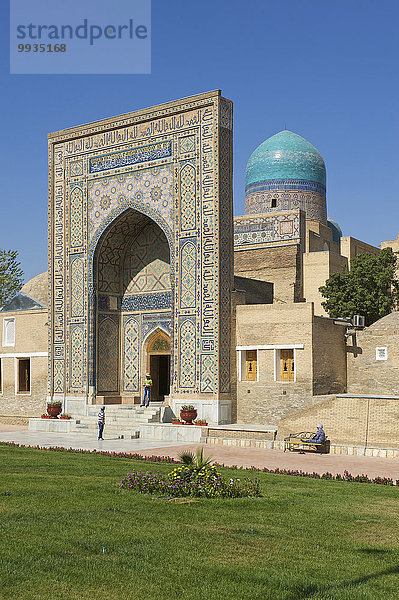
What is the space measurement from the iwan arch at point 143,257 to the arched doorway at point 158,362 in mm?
34

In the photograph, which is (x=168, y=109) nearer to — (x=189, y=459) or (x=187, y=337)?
(x=187, y=337)

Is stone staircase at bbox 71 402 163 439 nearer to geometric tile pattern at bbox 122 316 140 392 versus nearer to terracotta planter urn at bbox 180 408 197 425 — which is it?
terracotta planter urn at bbox 180 408 197 425

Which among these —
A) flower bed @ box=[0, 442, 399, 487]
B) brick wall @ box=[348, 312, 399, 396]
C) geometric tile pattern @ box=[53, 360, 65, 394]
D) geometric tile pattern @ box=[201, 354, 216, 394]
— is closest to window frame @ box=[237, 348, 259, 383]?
geometric tile pattern @ box=[201, 354, 216, 394]

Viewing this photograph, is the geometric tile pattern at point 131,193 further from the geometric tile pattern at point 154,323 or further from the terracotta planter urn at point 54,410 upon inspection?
the terracotta planter urn at point 54,410

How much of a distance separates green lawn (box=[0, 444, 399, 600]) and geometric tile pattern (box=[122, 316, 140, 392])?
1305 centimetres

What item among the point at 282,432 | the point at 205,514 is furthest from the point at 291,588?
the point at 282,432

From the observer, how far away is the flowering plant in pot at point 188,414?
720 inches

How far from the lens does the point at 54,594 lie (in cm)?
457

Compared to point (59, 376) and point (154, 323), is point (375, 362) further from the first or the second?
point (59, 376)

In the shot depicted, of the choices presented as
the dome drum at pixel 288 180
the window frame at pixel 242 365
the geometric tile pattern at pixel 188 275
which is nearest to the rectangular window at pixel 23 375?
the geometric tile pattern at pixel 188 275

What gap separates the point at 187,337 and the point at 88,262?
180 inches

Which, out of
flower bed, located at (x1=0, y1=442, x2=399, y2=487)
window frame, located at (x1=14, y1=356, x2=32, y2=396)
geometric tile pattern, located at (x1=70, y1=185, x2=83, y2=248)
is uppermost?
geometric tile pattern, located at (x1=70, y1=185, x2=83, y2=248)

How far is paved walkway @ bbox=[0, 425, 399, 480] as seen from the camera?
12195 millimetres

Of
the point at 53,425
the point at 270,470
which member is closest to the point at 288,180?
the point at 53,425
